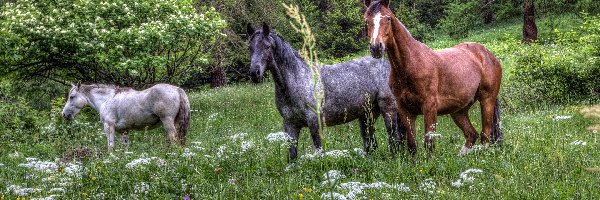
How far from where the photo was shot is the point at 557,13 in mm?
32188

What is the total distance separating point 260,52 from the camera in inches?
320

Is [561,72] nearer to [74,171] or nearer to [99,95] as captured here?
[99,95]

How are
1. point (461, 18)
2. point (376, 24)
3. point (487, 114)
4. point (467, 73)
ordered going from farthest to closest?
1. point (461, 18)
2. point (487, 114)
3. point (467, 73)
4. point (376, 24)

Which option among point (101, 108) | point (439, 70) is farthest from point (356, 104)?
point (101, 108)

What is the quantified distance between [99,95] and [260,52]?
6674 mm

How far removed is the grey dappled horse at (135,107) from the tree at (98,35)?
9.49ft

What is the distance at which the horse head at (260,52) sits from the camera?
26.2ft

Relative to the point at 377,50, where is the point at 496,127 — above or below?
below

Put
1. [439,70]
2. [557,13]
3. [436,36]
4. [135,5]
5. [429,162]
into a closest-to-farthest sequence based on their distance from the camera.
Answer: [429,162]
[439,70]
[135,5]
[557,13]
[436,36]

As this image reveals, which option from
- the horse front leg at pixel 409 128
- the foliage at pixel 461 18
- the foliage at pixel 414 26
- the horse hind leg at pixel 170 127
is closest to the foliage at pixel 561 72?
the horse front leg at pixel 409 128

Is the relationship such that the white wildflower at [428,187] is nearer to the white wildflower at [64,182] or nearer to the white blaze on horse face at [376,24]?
the white blaze on horse face at [376,24]

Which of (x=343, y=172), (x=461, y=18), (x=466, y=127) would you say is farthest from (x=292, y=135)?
(x=461, y=18)

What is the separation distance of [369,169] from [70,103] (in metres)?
8.79

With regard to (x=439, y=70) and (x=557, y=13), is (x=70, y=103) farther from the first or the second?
(x=557, y=13)
